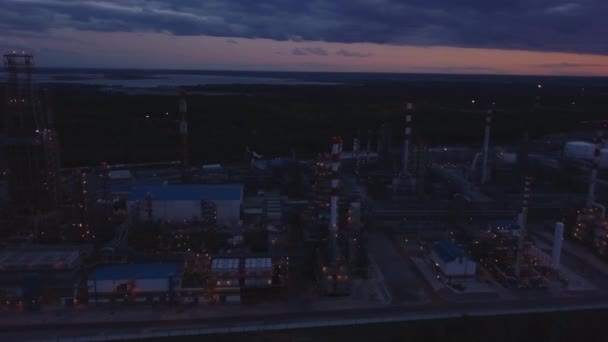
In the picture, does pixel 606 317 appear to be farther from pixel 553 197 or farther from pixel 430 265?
pixel 553 197

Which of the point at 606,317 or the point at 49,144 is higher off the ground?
the point at 49,144

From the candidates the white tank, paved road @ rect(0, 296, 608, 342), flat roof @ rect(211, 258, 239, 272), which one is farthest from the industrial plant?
the white tank

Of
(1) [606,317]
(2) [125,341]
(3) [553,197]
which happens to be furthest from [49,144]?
(3) [553,197]

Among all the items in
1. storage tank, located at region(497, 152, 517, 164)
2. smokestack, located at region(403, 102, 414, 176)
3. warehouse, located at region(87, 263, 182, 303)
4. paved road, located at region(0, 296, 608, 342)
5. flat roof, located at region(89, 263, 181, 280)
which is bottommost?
paved road, located at region(0, 296, 608, 342)

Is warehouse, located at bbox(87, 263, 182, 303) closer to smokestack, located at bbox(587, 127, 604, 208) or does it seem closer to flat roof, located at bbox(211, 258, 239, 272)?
flat roof, located at bbox(211, 258, 239, 272)

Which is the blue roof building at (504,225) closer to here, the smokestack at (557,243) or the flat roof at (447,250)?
the smokestack at (557,243)

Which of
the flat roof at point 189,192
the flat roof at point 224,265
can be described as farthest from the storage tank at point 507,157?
the flat roof at point 224,265
